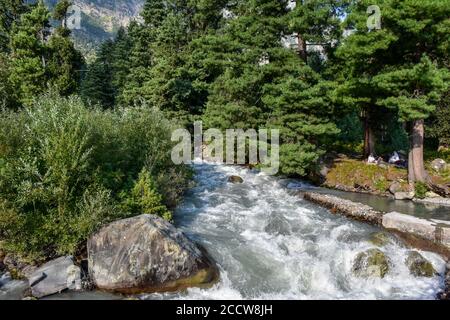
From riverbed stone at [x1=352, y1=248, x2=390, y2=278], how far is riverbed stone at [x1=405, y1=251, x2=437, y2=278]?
26.6 inches

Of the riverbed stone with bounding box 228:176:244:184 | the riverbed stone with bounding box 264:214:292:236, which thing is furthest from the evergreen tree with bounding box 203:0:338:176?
the riverbed stone with bounding box 264:214:292:236

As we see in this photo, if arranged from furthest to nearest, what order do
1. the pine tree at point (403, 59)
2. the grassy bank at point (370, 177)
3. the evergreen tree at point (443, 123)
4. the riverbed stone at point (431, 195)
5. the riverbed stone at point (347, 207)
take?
the evergreen tree at point (443, 123), the grassy bank at point (370, 177), the riverbed stone at point (431, 195), the pine tree at point (403, 59), the riverbed stone at point (347, 207)

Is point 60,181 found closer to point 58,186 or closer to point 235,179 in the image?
point 58,186

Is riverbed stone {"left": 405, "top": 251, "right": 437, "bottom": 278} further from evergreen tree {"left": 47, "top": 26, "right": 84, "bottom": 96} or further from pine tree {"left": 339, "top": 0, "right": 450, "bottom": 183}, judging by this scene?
evergreen tree {"left": 47, "top": 26, "right": 84, "bottom": 96}

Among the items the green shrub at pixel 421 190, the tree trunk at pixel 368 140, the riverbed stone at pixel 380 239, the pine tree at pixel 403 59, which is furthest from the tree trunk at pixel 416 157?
the riverbed stone at pixel 380 239

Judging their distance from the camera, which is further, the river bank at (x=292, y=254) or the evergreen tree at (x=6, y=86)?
the evergreen tree at (x=6, y=86)

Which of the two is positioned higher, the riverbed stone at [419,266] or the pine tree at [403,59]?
the pine tree at [403,59]

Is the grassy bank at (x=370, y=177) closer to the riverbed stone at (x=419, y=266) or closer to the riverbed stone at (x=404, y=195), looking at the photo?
the riverbed stone at (x=404, y=195)

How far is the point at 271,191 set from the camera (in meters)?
20.2

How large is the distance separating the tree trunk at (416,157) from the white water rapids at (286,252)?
5.97 metres

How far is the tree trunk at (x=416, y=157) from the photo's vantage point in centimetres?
1930

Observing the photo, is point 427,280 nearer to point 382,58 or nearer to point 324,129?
point 324,129

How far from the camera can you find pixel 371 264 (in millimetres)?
11555

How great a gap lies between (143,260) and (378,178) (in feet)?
48.3
